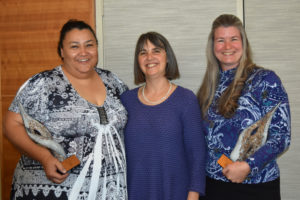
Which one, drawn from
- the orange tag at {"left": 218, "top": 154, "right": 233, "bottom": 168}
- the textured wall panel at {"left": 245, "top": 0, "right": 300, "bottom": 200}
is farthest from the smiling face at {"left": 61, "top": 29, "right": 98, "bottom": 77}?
the textured wall panel at {"left": 245, "top": 0, "right": 300, "bottom": 200}

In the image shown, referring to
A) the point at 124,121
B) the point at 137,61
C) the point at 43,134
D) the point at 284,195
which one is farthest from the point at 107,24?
the point at 284,195

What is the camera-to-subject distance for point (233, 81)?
165 cm

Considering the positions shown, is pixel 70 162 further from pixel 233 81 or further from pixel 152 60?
pixel 233 81

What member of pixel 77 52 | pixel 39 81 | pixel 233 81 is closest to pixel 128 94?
pixel 77 52

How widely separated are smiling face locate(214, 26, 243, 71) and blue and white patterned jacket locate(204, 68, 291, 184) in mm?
104

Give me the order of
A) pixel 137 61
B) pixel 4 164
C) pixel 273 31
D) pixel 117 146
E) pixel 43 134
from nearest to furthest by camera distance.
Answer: pixel 43 134
pixel 117 146
pixel 137 61
pixel 273 31
pixel 4 164

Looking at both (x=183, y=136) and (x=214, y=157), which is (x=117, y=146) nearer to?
(x=183, y=136)

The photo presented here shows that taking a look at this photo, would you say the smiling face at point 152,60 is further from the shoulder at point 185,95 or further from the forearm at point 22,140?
the forearm at point 22,140

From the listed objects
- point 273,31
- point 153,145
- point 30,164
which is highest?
point 273,31

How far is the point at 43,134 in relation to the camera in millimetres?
1597

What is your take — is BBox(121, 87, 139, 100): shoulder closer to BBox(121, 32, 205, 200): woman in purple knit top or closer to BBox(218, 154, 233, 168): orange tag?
Answer: BBox(121, 32, 205, 200): woman in purple knit top

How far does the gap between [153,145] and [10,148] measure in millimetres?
1444

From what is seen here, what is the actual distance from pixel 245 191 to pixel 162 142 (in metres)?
0.47

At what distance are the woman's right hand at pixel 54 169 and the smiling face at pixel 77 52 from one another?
1.65 feet
